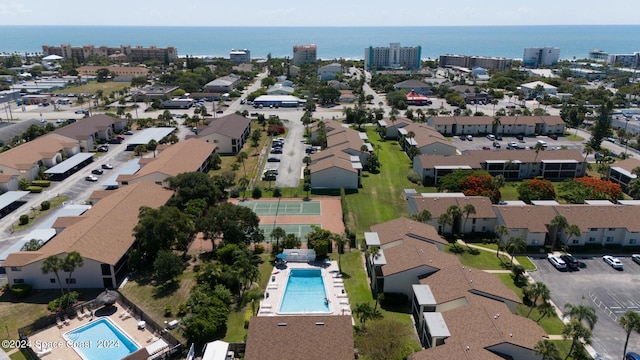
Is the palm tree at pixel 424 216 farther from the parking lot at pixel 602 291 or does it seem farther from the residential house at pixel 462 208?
the parking lot at pixel 602 291

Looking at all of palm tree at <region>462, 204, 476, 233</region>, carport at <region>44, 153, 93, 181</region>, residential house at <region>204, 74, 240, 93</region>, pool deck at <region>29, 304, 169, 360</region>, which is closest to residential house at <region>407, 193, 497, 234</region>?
palm tree at <region>462, 204, 476, 233</region>

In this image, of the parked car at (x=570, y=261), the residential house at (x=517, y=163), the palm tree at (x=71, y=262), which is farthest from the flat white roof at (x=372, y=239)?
the palm tree at (x=71, y=262)

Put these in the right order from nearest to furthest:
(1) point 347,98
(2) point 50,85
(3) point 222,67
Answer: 1. (1) point 347,98
2. (2) point 50,85
3. (3) point 222,67

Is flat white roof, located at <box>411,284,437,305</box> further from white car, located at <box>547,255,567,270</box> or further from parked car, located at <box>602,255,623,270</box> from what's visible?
parked car, located at <box>602,255,623,270</box>

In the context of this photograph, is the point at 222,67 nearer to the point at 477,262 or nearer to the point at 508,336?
the point at 477,262

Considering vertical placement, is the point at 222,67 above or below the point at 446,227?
above

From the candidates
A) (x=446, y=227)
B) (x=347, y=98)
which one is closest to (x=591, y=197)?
(x=446, y=227)

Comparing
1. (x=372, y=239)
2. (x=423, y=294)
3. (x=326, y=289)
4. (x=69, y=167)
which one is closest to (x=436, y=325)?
(x=423, y=294)
